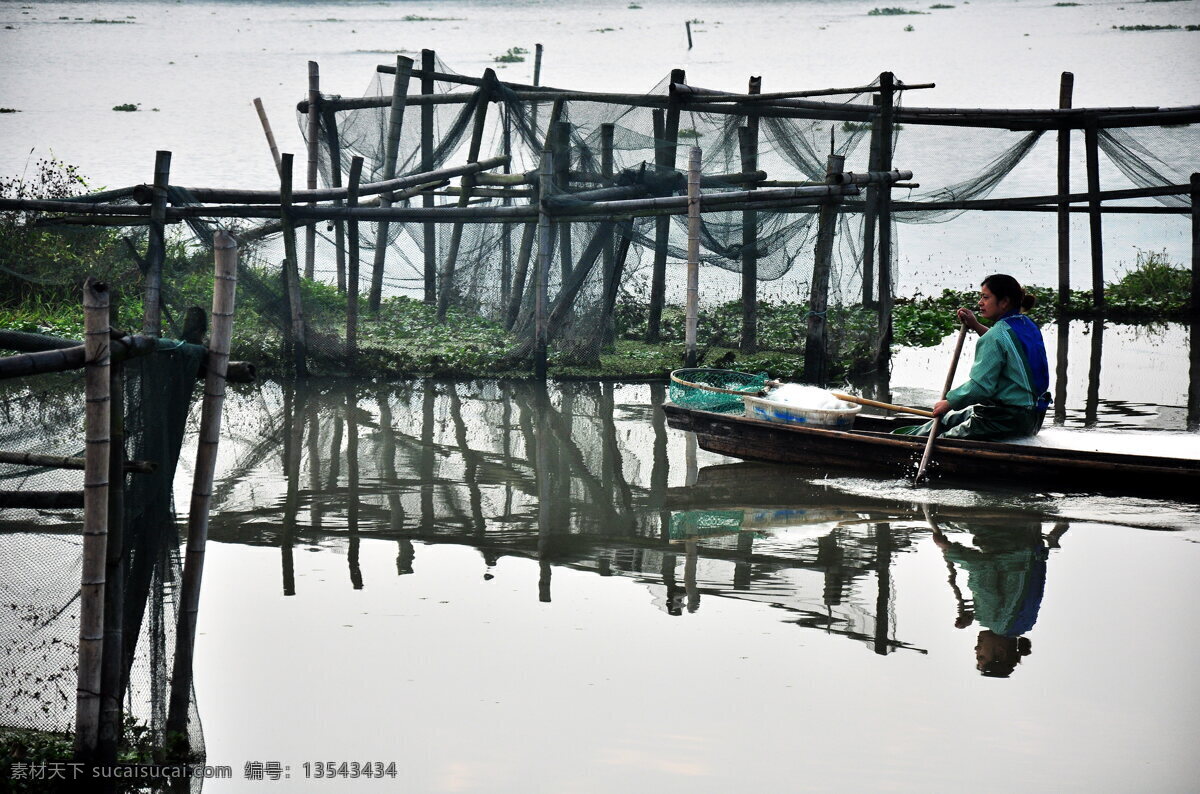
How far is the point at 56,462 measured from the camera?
4.20 metres

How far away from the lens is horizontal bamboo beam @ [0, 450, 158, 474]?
4090mm

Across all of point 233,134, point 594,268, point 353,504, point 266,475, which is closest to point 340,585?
point 353,504

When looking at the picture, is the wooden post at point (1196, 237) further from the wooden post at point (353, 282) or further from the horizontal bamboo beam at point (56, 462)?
the horizontal bamboo beam at point (56, 462)

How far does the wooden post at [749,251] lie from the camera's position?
35.9ft

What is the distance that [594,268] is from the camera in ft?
35.1

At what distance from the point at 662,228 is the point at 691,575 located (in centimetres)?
537

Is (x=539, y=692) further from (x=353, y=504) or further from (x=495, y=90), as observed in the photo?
(x=495, y=90)

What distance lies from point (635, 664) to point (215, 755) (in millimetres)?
1689

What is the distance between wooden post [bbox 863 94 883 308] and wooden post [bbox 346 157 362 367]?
171 inches

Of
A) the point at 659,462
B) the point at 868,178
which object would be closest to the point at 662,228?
the point at 868,178

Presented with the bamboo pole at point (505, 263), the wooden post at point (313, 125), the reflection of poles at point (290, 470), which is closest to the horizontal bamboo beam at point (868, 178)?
the bamboo pole at point (505, 263)

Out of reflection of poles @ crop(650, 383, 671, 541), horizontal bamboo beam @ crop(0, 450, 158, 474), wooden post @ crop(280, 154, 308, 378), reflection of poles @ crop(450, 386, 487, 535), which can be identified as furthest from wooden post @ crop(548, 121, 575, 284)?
horizontal bamboo beam @ crop(0, 450, 158, 474)

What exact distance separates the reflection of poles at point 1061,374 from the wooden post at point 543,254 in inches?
163

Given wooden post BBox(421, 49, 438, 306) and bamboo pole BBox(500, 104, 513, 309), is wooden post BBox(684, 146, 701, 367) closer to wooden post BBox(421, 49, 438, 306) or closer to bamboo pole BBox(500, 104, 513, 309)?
bamboo pole BBox(500, 104, 513, 309)
